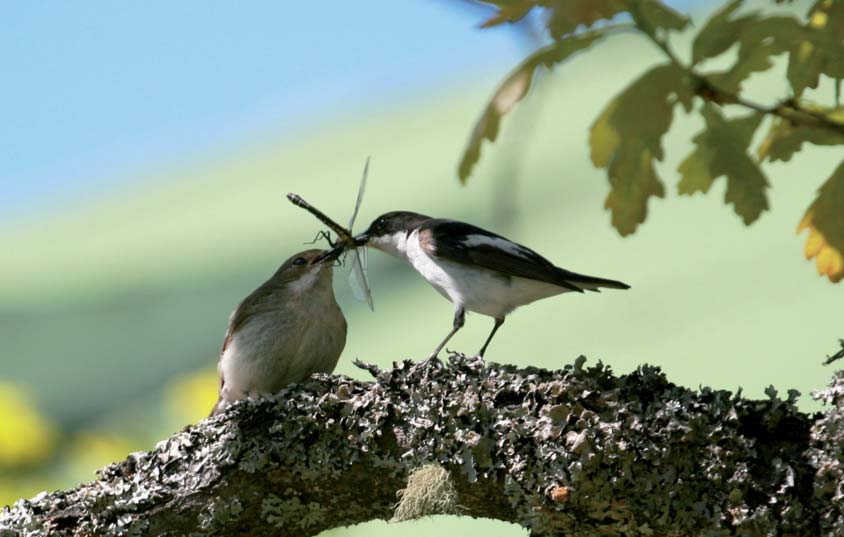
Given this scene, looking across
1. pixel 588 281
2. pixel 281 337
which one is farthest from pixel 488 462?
pixel 281 337

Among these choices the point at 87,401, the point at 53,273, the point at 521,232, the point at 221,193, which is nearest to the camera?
the point at 521,232

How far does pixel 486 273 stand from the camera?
553 cm

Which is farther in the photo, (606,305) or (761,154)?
A: (606,305)

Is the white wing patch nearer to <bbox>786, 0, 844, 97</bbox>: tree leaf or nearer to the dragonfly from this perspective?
the dragonfly

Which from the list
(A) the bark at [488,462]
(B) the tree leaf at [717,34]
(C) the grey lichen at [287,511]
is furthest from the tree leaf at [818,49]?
(C) the grey lichen at [287,511]

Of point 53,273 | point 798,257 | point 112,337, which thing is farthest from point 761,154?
point 53,273

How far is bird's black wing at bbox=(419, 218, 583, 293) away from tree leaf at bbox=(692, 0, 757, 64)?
305cm

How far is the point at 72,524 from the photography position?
12.6 ft

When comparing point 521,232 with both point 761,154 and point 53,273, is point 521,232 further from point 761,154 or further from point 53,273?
point 53,273

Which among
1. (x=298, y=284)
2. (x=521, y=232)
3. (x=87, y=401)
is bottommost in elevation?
(x=521, y=232)

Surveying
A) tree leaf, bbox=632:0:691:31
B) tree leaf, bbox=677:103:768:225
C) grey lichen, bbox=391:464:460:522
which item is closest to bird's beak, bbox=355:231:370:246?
grey lichen, bbox=391:464:460:522

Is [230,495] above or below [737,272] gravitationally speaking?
below

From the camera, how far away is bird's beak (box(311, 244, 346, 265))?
6.23m

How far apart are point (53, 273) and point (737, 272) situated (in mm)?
11973
